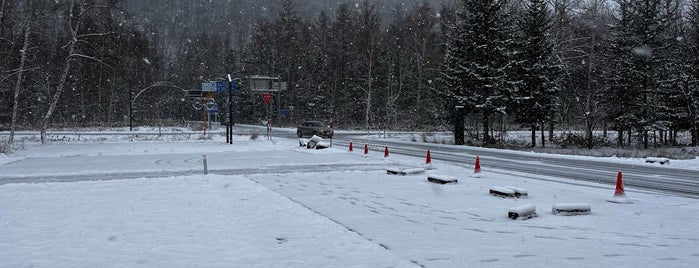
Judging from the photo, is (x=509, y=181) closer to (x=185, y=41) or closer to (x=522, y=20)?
(x=522, y=20)

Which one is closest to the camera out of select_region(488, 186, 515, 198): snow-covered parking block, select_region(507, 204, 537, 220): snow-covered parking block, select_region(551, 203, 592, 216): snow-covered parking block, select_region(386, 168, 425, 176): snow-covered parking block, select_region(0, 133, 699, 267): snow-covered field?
select_region(0, 133, 699, 267): snow-covered field

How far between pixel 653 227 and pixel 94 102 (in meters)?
67.6

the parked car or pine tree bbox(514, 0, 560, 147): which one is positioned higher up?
pine tree bbox(514, 0, 560, 147)

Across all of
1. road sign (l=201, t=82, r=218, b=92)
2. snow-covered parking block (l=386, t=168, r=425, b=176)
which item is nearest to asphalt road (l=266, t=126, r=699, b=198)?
snow-covered parking block (l=386, t=168, r=425, b=176)

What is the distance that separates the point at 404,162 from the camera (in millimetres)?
18859

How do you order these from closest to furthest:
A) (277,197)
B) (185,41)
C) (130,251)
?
(130,251), (277,197), (185,41)

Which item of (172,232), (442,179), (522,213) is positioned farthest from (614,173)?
(172,232)

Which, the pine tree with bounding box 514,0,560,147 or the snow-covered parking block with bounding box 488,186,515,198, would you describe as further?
the pine tree with bounding box 514,0,560,147

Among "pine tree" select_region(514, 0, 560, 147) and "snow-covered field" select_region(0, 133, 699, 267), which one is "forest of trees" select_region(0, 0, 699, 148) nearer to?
"pine tree" select_region(514, 0, 560, 147)

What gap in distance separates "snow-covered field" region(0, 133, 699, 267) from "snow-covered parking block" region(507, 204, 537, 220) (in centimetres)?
13

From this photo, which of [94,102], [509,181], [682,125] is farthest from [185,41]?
[509,181]

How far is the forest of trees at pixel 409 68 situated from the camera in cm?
3198

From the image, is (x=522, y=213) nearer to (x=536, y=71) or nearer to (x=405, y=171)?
(x=405, y=171)

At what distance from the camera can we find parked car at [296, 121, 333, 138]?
38.0 metres
